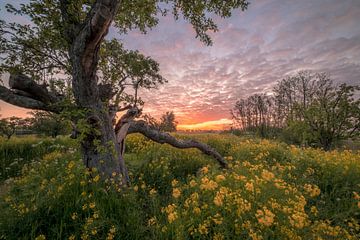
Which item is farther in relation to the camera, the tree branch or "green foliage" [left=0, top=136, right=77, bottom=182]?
"green foliage" [left=0, top=136, right=77, bottom=182]

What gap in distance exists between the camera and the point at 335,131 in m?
13.7

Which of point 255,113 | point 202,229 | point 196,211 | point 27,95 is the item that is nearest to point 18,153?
point 27,95

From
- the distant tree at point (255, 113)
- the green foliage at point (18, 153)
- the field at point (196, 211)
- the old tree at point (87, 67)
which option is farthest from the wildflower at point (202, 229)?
the distant tree at point (255, 113)

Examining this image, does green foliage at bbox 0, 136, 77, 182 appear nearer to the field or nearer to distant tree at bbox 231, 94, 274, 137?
the field

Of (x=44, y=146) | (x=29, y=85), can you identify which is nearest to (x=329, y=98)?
(x=29, y=85)

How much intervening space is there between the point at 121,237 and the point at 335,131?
643 inches

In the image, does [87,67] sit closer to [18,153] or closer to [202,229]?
[202,229]

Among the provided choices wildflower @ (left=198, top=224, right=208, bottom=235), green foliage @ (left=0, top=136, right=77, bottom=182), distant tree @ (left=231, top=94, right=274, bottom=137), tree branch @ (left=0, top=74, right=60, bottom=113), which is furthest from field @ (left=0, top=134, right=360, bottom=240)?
distant tree @ (left=231, top=94, right=274, bottom=137)

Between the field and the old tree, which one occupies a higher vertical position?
the old tree

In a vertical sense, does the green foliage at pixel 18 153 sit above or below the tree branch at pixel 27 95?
below

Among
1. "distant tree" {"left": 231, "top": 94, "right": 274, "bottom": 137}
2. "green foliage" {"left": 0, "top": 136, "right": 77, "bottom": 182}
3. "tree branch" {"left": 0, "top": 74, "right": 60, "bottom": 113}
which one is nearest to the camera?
"tree branch" {"left": 0, "top": 74, "right": 60, "bottom": 113}

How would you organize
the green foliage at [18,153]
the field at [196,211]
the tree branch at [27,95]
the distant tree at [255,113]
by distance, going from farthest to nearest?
the distant tree at [255,113]
the green foliage at [18,153]
the tree branch at [27,95]
the field at [196,211]

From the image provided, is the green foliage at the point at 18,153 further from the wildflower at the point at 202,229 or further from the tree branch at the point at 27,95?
the wildflower at the point at 202,229

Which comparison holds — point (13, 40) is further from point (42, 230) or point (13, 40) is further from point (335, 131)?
point (335, 131)
